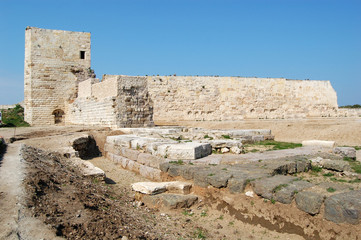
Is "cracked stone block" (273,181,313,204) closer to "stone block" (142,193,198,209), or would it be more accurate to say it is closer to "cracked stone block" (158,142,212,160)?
"stone block" (142,193,198,209)

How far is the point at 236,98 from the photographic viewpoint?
22.8 metres

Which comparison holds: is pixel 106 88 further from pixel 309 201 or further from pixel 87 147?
pixel 309 201

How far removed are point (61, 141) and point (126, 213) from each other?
5.86 metres

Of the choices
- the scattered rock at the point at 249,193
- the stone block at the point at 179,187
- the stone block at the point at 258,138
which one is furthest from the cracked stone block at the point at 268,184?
the stone block at the point at 258,138

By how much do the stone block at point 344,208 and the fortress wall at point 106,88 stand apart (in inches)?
377

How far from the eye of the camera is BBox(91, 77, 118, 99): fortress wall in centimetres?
1192

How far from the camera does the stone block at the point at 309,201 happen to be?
140 inches

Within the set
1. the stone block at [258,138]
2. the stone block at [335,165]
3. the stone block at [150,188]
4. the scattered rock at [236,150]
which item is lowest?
the stone block at [150,188]

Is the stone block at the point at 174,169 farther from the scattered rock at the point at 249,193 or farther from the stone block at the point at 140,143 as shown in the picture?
the stone block at the point at 140,143

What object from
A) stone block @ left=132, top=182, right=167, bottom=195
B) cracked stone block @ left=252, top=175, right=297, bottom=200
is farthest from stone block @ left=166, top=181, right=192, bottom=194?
cracked stone block @ left=252, top=175, right=297, bottom=200

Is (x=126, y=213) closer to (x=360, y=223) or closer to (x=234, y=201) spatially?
(x=234, y=201)

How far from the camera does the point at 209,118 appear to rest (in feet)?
72.9

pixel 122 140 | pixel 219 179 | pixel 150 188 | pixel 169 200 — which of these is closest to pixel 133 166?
pixel 122 140

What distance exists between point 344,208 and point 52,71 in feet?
58.8
